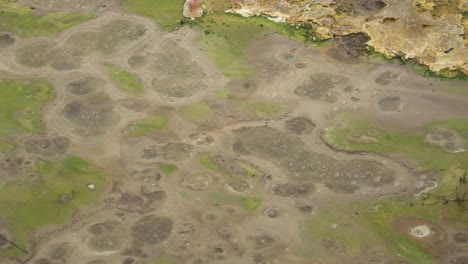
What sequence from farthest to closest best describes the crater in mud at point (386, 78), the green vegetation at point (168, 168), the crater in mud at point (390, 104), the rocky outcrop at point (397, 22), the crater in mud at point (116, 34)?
the crater in mud at point (116, 34) < the rocky outcrop at point (397, 22) < the crater in mud at point (386, 78) < the crater in mud at point (390, 104) < the green vegetation at point (168, 168)

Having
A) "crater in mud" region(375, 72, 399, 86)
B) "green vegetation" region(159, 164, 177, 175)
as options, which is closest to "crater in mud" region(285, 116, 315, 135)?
"crater in mud" region(375, 72, 399, 86)

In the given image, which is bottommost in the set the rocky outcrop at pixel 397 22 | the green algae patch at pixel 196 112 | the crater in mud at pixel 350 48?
the green algae patch at pixel 196 112

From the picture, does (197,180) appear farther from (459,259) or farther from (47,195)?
(459,259)

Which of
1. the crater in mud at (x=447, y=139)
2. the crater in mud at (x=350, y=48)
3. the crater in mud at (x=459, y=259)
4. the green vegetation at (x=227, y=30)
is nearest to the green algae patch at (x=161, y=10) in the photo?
the green vegetation at (x=227, y=30)

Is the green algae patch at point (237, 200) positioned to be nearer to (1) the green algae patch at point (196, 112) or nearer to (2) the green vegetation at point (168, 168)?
(2) the green vegetation at point (168, 168)

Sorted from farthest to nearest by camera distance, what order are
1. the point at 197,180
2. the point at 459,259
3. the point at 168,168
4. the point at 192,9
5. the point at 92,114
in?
the point at 192,9 → the point at 92,114 → the point at 168,168 → the point at 197,180 → the point at 459,259

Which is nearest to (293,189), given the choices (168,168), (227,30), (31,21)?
(168,168)

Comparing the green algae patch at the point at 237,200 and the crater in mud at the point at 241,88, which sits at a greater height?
the crater in mud at the point at 241,88
